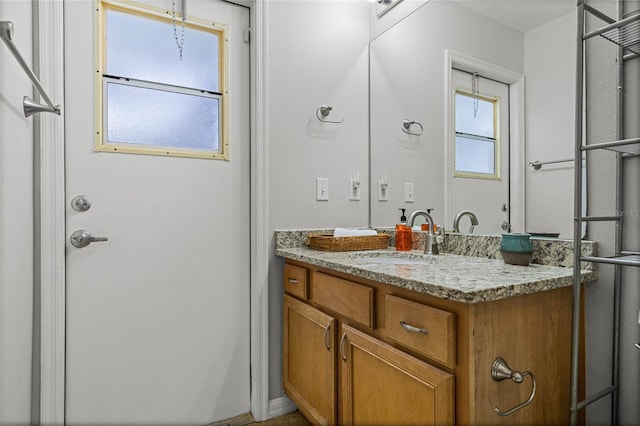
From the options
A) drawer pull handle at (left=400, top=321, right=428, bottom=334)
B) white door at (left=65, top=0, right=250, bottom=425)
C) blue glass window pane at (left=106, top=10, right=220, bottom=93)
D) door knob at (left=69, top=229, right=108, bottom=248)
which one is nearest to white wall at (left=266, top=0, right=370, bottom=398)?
white door at (left=65, top=0, right=250, bottom=425)

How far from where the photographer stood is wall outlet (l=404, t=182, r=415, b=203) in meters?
1.86

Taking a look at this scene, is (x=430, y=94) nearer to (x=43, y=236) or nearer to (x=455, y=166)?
(x=455, y=166)

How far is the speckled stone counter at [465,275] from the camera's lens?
0.86 m

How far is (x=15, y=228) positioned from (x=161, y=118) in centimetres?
71

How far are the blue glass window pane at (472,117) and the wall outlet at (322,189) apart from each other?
0.70 metres

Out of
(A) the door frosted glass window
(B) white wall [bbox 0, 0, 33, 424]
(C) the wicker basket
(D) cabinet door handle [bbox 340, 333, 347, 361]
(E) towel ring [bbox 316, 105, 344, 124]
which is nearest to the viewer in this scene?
(B) white wall [bbox 0, 0, 33, 424]

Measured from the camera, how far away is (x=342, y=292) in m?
1.29

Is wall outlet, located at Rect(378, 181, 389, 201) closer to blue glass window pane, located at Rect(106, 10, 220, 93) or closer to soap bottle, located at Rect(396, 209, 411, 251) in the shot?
soap bottle, located at Rect(396, 209, 411, 251)

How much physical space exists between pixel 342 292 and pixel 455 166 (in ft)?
2.57

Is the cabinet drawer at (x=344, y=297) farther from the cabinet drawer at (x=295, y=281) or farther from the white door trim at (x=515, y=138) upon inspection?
the white door trim at (x=515, y=138)

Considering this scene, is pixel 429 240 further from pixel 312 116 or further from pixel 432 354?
pixel 312 116

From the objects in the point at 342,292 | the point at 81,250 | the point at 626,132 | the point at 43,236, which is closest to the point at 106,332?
the point at 81,250

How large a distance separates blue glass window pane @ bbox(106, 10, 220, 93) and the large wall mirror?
0.92 meters

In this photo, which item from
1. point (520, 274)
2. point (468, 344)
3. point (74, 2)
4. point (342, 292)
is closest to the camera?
point (468, 344)
